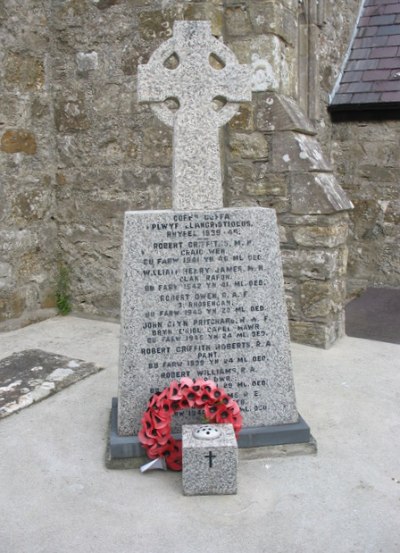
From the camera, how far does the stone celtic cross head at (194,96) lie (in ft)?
10.3

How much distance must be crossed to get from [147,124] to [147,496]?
3.30m

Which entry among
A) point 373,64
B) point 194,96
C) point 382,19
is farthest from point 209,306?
point 382,19

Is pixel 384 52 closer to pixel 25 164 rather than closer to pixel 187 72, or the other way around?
pixel 25 164

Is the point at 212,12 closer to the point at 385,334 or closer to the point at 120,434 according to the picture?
the point at 385,334

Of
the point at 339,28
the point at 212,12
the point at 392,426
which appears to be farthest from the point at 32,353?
the point at 339,28

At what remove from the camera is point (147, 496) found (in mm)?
2744

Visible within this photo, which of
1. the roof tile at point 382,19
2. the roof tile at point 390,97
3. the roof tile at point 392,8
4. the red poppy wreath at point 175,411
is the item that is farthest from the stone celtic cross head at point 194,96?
the roof tile at point 392,8

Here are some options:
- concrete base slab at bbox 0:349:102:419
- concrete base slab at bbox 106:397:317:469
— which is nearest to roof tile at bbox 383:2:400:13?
concrete base slab at bbox 0:349:102:419

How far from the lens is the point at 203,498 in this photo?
107 inches

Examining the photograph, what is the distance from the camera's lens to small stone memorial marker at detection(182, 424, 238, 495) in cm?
272

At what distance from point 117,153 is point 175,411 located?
2.94m

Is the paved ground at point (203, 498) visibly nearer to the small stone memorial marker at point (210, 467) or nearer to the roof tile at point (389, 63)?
the small stone memorial marker at point (210, 467)

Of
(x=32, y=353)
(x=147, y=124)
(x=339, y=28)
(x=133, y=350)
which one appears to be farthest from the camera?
(x=339, y=28)

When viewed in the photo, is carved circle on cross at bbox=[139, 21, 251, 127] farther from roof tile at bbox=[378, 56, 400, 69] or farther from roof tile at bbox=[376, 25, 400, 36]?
roof tile at bbox=[376, 25, 400, 36]
